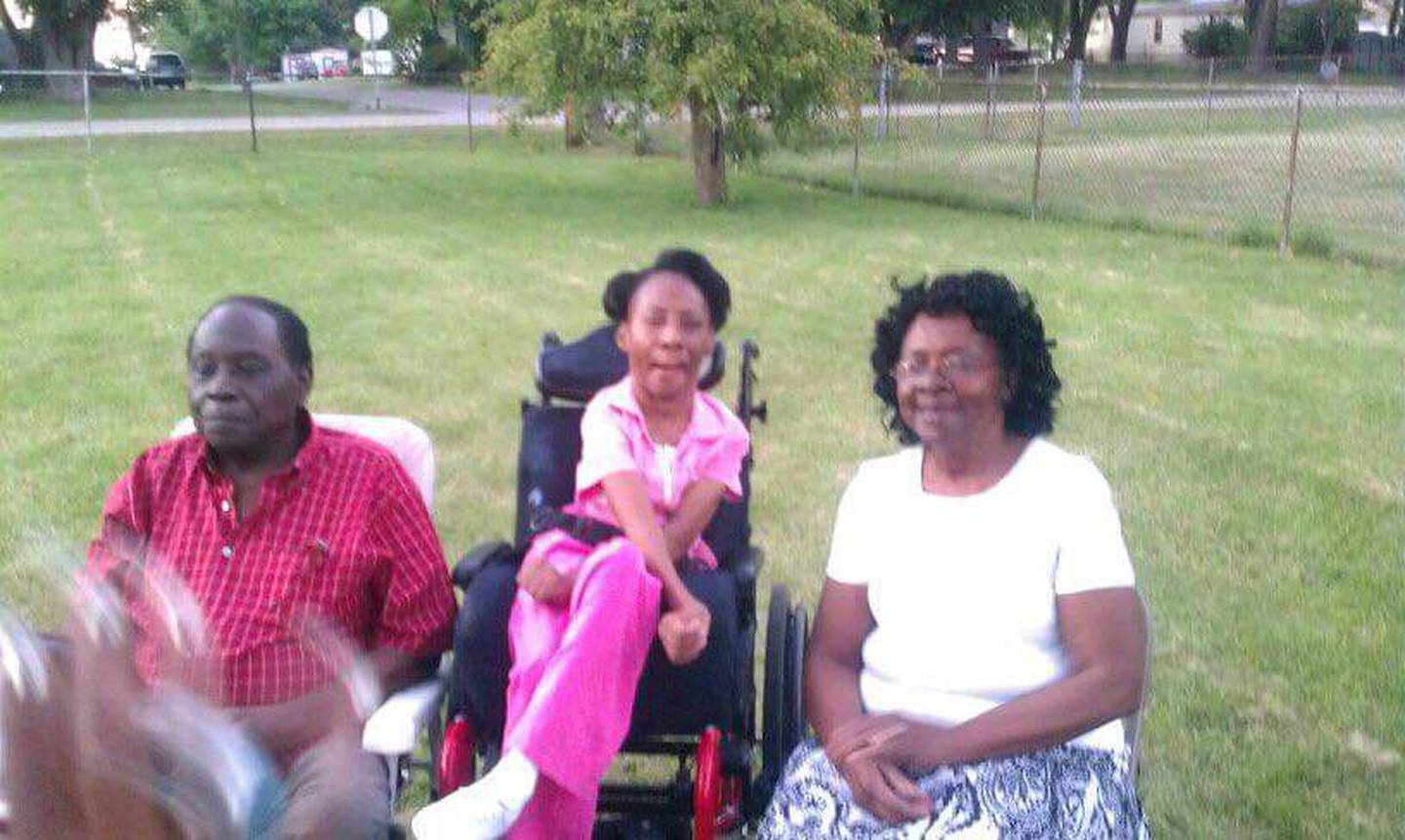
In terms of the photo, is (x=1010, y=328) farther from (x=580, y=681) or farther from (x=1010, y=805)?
(x=580, y=681)

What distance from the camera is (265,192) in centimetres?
1972

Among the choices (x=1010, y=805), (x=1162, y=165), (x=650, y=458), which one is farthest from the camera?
(x=1162, y=165)

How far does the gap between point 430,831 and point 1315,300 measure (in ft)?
32.6

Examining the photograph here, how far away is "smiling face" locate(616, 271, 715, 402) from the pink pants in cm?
66

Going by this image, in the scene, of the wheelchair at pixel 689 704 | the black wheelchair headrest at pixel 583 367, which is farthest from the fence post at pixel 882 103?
the wheelchair at pixel 689 704

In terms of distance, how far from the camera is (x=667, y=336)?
155 inches

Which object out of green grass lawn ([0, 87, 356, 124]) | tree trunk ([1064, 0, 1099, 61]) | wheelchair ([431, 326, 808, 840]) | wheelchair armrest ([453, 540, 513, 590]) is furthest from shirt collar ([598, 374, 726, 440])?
tree trunk ([1064, 0, 1099, 61])

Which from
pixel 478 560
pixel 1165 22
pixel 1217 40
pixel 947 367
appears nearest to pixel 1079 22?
pixel 1217 40

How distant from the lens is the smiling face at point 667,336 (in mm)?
3949

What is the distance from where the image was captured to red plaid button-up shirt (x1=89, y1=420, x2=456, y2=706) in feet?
11.1

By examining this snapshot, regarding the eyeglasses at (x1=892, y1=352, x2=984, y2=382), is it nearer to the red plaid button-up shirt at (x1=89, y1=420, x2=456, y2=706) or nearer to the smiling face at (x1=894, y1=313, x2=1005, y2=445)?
the smiling face at (x1=894, y1=313, x2=1005, y2=445)

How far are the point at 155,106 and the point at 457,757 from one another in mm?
39410

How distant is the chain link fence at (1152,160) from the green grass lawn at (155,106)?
18450 mm

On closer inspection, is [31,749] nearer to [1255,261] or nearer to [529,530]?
[529,530]
